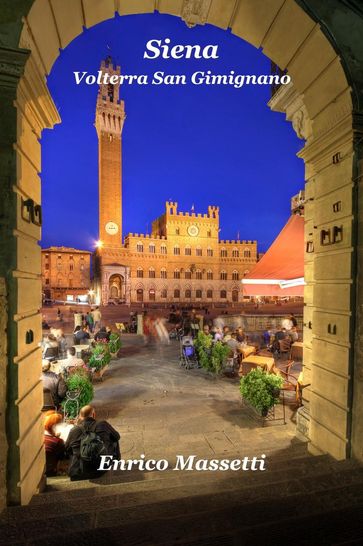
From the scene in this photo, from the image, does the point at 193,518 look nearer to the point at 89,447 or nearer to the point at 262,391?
the point at 89,447

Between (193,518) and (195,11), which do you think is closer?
(193,518)

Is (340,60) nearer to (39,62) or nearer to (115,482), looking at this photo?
(39,62)

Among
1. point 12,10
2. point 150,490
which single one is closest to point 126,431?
point 150,490

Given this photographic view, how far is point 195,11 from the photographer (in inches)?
152

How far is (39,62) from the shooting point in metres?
3.10

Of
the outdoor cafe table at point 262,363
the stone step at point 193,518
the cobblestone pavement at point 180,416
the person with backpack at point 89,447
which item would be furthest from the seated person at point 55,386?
the outdoor cafe table at point 262,363

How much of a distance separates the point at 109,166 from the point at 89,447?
55.0 metres

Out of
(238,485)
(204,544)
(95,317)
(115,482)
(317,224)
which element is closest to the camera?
(204,544)

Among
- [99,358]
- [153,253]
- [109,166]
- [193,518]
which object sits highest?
[109,166]

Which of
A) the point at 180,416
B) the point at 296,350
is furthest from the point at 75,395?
the point at 296,350

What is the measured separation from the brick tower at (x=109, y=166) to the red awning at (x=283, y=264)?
4717cm

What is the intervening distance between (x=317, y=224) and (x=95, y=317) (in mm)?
14904

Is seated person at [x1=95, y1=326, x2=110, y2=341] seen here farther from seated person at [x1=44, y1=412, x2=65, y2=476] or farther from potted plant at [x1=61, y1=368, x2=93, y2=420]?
seated person at [x1=44, y1=412, x2=65, y2=476]

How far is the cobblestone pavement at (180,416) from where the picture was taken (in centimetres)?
446
